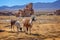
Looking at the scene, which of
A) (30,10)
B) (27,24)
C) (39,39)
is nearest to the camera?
(39,39)

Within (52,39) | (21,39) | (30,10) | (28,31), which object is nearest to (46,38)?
(52,39)

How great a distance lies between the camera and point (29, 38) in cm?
1230

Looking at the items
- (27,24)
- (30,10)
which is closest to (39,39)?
(27,24)

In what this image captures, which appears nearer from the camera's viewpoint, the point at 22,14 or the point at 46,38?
the point at 46,38

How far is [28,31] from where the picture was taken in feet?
49.6

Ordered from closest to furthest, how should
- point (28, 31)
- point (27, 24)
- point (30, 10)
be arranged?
point (27, 24) → point (28, 31) → point (30, 10)

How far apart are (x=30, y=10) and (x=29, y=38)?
78.4 ft

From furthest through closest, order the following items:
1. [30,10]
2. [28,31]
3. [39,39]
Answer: [30,10]
[28,31]
[39,39]

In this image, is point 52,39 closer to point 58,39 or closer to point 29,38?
point 58,39

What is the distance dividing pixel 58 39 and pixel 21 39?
2470mm

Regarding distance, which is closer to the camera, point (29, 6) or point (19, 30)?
point (19, 30)

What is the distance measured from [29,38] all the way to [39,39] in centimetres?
71

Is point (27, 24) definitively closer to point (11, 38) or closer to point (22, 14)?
point (11, 38)

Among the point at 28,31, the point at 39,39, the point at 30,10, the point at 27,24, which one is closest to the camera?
the point at 39,39
